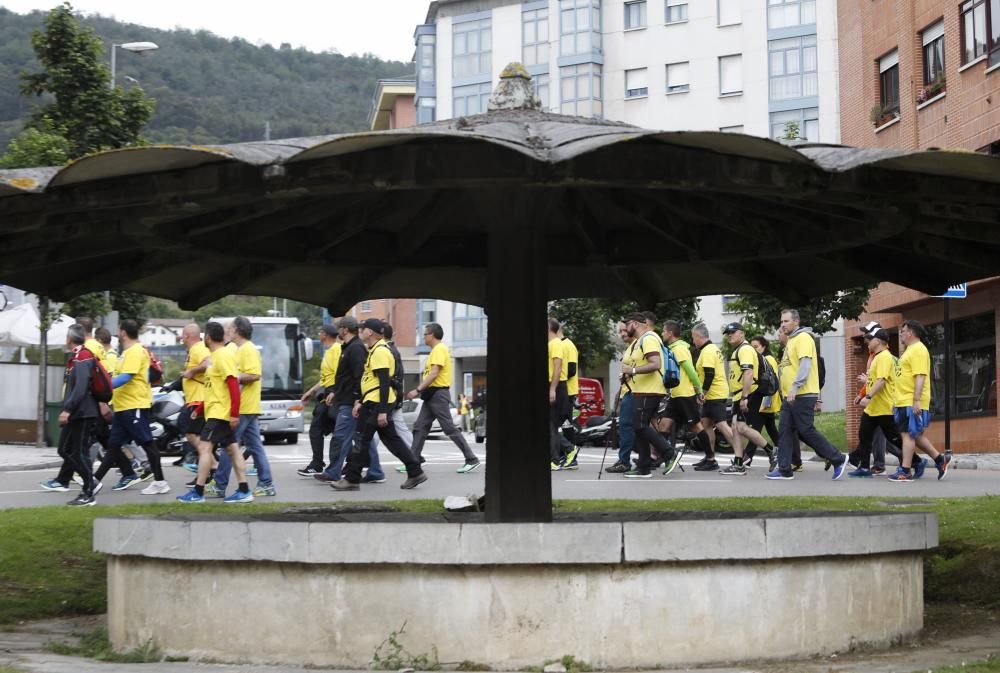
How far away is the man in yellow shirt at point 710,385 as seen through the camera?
729 inches

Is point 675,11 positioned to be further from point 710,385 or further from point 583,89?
point 710,385

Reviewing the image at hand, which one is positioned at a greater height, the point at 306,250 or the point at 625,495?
the point at 306,250

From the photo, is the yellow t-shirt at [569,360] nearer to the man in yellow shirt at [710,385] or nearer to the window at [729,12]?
the man in yellow shirt at [710,385]

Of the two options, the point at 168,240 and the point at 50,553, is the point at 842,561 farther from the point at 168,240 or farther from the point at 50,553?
the point at 50,553

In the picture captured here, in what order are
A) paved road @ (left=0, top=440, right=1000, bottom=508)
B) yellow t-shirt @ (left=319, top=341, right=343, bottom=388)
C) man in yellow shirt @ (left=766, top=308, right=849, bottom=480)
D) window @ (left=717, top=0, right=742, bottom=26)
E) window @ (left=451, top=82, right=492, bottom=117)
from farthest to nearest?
window @ (left=451, top=82, right=492, bottom=117) → window @ (left=717, top=0, right=742, bottom=26) → yellow t-shirt @ (left=319, top=341, right=343, bottom=388) → man in yellow shirt @ (left=766, top=308, right=849, bottom=480) → paved road @ (left=0, top=440, right=1000, bottom=508)

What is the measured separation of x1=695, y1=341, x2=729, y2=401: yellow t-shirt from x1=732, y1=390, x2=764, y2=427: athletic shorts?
25 centimetres

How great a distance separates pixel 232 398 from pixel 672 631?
7.88m

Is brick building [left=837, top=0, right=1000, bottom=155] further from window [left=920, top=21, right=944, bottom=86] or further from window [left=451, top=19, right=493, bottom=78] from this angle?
window [left=451, top=19, right=493, bottom=78]

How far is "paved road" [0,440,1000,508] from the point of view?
1534cm

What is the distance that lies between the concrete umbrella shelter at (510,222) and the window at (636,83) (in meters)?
53.7

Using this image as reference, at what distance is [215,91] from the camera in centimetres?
13250

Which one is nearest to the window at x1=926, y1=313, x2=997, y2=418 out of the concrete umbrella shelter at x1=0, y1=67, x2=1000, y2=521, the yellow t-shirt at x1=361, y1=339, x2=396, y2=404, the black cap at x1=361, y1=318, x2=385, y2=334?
the black cap at x1=361, y1=318, x2=385, y2=334

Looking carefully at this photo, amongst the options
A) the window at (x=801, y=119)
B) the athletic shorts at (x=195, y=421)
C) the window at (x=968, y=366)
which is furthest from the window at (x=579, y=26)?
the athletic shorts at (x=195, y=421)

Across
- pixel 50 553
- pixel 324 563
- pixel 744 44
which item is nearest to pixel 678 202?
pixel 324 563
